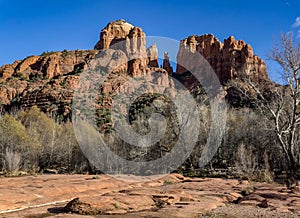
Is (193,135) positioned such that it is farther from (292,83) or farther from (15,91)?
(15,91)

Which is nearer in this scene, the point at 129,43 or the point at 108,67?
the point at 108,67

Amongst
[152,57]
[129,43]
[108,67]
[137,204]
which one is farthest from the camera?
[152,57]

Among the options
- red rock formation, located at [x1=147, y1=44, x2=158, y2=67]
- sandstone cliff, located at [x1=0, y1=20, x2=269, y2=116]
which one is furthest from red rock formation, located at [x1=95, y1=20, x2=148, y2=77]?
red rock formation, located at [x1=147, y1=44, x2=158, y2=67]

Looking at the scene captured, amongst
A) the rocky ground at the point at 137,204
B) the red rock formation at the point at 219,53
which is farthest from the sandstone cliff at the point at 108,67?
the rocky ground at the point at 137,204

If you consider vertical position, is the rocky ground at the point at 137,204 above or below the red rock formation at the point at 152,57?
below

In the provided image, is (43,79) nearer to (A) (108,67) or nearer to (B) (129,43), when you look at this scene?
(A) (108,67)

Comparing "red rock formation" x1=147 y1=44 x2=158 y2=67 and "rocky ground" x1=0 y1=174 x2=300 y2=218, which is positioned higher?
"red rock formation" x1=147 y1=44 x2=158 y2=67

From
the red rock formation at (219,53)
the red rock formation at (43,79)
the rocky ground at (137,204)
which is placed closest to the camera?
the rocky ground at (137,204)

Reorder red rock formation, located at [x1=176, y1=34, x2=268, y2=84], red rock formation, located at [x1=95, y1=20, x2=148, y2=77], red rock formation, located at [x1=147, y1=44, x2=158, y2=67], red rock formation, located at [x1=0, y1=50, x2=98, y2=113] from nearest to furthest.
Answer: red rock formation, located at [x1=0, y1=50, x2=98, y2=113] → red rock formation, located at [x1=95, y1=20, x2=148, y2=77] → red rock formation, located at [x1=176, y1=34, x2=268, y2=84] → red rock formation, located at [x1=147, y1=44, x2=158, y2=67]

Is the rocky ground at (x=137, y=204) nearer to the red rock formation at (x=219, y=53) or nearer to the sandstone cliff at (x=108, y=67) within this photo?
the sandstone cliff at (x=108, y=67)

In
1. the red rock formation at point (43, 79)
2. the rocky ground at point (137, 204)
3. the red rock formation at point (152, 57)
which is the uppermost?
the red rock formation at point (152, 57)

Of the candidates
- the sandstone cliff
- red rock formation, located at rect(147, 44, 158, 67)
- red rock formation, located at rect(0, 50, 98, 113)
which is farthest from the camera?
red rock formation, located at rect(147, 44, 158, 67)

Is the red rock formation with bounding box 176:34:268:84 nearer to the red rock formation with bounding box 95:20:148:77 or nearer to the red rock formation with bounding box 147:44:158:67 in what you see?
the red rock formation with bounding box 147:44:158:67

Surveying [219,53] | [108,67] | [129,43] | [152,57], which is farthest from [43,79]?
[219,53]
